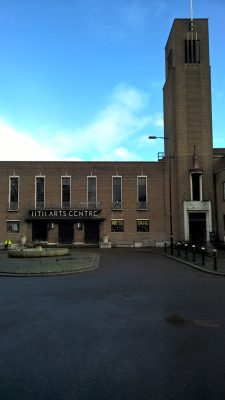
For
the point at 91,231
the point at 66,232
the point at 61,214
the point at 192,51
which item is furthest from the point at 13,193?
the point at 192,51

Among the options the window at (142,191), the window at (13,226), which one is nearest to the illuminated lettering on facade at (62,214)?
the window at (13,226)

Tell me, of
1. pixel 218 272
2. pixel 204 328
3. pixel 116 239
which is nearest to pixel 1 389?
pixel 204 328

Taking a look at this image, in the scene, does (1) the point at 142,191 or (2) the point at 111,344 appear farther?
(1) the point at 142,191

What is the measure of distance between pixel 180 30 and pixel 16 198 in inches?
1130

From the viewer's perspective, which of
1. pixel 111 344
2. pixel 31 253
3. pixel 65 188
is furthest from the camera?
pixel 65 188

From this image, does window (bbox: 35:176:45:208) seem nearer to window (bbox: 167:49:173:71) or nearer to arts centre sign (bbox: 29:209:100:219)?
arts centre sign (bbox: 29:209:100:219)

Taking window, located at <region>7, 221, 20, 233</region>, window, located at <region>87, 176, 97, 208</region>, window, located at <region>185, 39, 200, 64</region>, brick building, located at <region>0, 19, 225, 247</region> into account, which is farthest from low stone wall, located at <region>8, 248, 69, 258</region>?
window, located at <region>185, 39, 200, 64</region>

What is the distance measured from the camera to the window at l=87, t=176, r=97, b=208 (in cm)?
4369

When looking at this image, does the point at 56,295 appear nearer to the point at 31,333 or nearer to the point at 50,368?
the point at 31,333

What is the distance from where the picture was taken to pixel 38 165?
43.8 meters

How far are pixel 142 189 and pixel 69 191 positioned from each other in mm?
9008

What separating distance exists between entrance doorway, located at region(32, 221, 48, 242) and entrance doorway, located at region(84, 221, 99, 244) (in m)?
4.81

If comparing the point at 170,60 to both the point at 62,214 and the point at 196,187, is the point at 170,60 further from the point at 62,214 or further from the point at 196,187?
the point at 62,214

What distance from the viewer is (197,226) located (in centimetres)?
4312
